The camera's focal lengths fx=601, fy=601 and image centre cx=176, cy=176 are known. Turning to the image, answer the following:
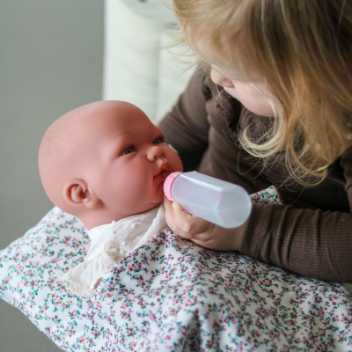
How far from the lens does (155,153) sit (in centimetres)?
91

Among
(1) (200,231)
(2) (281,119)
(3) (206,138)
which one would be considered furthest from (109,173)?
(3) (206,138)

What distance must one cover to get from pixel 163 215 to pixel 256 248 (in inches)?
6.0

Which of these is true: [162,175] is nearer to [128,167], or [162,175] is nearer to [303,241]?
[128,167]

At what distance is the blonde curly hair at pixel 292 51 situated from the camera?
71 cm

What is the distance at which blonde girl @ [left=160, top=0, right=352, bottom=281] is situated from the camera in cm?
73

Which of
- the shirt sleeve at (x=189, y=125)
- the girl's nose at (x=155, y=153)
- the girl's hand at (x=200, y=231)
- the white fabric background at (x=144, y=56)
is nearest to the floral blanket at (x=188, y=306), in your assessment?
the girl's hand at (x=200, y=231)

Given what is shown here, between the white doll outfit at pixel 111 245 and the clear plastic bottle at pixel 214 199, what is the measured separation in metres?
0.11

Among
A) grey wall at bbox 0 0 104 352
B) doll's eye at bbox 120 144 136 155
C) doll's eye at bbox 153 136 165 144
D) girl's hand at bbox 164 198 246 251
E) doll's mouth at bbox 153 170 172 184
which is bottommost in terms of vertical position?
grey wall at bbox 0 0 104 352

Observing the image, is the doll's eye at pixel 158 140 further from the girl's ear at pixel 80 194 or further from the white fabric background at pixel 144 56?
the white fabric background at pixel 144 56

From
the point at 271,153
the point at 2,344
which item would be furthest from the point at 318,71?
the point at 2,344

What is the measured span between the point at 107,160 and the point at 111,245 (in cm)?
13

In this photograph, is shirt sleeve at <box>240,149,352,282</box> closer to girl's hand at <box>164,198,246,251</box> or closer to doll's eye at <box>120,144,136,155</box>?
girl's hand at <box>164,198,246,251</box>

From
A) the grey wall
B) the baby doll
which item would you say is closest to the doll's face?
the baby doll

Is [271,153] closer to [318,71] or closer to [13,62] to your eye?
[318,71]
